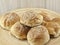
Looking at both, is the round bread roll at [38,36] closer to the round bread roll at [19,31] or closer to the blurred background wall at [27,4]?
the round bread roll at [19,31]

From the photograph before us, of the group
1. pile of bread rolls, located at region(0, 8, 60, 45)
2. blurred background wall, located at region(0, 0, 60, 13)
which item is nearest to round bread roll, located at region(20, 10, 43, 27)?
pile of bread rolls, located at region(0, 8, 60, 45)

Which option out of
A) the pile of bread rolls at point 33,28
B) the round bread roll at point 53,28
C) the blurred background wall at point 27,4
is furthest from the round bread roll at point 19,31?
the blurred background wall at point 27,4

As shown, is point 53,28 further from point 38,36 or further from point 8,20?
point 8,20

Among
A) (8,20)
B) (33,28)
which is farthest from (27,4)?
(33,28)

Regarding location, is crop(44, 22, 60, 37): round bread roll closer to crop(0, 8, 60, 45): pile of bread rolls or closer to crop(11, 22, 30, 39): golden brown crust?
crop(0, 8, 60, 45): pile of bread rolls

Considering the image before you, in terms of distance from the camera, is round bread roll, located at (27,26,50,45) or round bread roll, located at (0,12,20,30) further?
round bread roll, located at (0,12,20,30)

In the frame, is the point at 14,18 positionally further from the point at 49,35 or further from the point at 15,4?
the point at 15,4

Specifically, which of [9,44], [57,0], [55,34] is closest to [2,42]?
[9,44]
